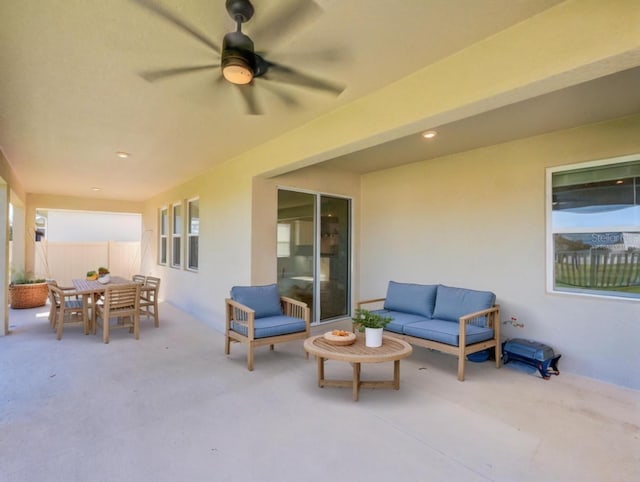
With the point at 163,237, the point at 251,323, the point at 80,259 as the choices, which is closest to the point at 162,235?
the point at 163,237

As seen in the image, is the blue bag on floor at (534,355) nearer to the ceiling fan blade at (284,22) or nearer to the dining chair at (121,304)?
the ceiling fan blade at (284,22)

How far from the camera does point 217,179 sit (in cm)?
553

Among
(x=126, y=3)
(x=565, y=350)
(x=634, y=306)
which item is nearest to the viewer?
(x=126, y=3)

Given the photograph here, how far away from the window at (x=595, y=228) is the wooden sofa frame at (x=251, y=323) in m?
2.89

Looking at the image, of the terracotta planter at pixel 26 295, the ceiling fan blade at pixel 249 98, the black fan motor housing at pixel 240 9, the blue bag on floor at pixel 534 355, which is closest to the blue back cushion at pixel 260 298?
the ceiling fan blade at pixel 249 98

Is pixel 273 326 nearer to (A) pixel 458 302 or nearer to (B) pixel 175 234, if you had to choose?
(A) pixel 458 302

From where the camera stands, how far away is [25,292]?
6.82m

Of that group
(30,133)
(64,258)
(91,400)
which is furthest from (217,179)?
(64,258)

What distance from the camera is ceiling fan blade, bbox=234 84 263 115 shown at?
1998 millimetres

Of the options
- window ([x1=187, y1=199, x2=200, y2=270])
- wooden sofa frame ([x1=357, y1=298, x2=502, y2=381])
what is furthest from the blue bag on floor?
window ([x1=187, y1=199, x2=200, y2=270])

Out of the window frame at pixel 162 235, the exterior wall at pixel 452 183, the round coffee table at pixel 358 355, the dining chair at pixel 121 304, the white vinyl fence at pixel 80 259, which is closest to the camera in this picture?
the exterior wall at pixel 452 183

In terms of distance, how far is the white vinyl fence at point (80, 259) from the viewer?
27.9ft

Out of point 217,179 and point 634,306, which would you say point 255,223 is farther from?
point 634,306

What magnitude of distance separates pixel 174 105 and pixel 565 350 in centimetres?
473
